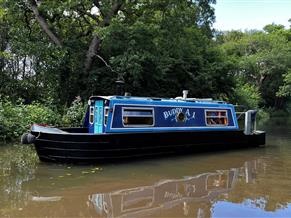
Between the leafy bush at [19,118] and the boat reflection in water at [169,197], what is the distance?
7.36m

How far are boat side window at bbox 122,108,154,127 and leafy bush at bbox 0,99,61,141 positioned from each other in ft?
15.9

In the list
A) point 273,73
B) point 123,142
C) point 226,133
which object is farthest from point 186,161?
point 273,73

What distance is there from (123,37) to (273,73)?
1111 inches

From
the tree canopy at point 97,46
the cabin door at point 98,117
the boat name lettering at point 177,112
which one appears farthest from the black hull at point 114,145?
the tree canopy at point 97,46

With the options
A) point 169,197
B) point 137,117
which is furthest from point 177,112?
point 169,197

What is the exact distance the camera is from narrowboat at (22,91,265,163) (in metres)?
10.8

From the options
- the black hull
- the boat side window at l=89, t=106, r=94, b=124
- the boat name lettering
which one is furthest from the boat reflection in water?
the boat side window at l=89, t=106, r=94, b=124

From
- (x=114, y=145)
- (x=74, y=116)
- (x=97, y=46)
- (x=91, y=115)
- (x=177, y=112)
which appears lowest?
(x=114, y=145)

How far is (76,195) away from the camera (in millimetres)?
7766

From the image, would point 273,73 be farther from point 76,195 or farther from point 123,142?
point 76,195

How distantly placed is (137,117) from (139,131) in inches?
18.8

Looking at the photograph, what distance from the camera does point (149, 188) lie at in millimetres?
8508

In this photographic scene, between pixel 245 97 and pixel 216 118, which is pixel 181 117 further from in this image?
pixel 245 97

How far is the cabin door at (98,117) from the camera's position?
11969 millimetres
